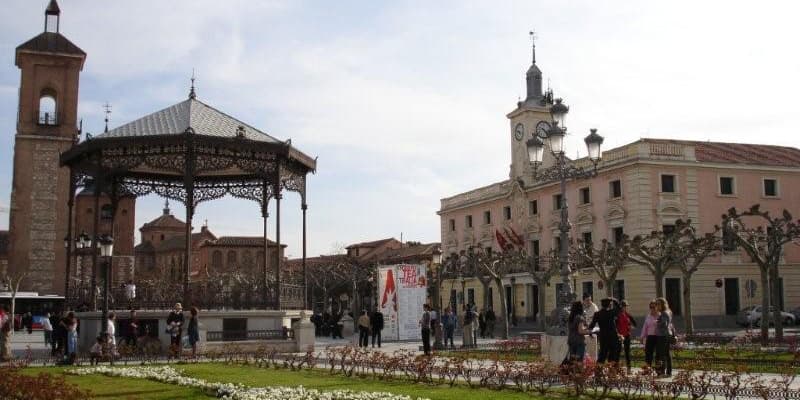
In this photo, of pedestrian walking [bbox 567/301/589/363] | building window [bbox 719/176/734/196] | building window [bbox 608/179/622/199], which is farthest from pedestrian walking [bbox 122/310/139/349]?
building window [bbox 719/176/734/196]

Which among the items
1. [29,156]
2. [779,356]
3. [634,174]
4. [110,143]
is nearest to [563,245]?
[779,356]

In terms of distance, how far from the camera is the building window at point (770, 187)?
1811 inches

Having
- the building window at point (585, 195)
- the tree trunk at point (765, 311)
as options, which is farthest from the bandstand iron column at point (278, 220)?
the building window at point (585, 195)

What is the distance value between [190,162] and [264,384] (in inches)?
391

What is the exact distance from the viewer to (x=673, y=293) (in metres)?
42.9

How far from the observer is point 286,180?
78.9 ft

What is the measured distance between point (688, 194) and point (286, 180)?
89.8 feet

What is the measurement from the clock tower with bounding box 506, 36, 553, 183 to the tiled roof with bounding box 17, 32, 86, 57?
3241 cm

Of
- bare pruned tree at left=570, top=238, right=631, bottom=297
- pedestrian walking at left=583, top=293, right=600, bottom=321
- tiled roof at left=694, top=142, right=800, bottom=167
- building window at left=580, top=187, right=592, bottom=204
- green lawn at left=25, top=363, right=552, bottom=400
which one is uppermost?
tiled roof at left=694, top=142, right=800, bottom=167

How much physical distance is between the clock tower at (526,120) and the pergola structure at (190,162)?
3139 cm

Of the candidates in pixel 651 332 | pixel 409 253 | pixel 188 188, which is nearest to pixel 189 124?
pixel 188 188

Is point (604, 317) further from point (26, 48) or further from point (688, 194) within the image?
point (26, 48)

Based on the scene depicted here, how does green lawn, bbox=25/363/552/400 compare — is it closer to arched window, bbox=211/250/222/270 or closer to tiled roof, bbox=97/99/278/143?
tiled roof, bbox=97/99/278/143

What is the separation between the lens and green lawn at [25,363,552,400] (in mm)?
11891
